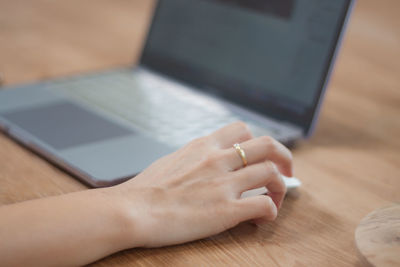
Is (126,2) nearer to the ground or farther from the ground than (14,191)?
farther from the ground

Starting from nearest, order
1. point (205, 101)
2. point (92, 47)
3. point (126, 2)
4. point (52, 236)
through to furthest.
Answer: point (52, 236) → point (205, 101) → point (92, 47) → point (126, 2)

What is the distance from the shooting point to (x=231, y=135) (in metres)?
0.68

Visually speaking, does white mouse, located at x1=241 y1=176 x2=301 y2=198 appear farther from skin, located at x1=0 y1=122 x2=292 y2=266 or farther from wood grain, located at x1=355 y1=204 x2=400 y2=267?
wood grain, located at x1=355 y1=204 x2=400 y2=267

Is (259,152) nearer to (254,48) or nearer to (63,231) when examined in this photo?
(63,231)

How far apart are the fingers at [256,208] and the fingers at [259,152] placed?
0.05 m

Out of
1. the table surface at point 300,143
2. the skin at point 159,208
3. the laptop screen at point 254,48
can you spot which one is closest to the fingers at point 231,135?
the skin at point 159,208

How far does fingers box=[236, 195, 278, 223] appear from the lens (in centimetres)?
62

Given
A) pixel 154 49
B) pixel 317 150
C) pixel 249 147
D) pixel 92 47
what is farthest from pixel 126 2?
pixel 249 147

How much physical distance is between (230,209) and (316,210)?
150mm

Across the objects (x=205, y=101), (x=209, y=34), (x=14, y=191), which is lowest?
(x=14, y=191)

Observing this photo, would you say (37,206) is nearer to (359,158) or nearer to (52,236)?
(52,236)

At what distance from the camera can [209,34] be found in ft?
3.48

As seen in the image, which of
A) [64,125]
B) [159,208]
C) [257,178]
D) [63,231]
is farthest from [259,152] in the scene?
[64,125]

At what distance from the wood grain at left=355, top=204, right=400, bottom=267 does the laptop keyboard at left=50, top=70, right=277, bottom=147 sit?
0.28m
